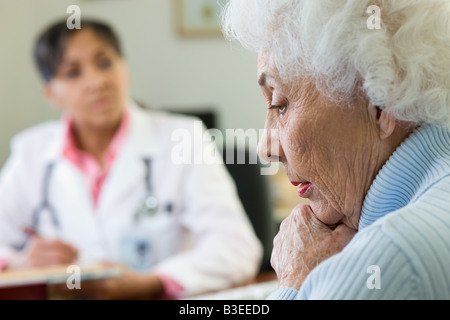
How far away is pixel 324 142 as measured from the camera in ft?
2.03

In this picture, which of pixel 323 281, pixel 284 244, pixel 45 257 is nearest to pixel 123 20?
pixel 45 257

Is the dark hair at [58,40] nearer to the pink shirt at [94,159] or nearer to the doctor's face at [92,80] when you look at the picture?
the doctor's face at [92,80]

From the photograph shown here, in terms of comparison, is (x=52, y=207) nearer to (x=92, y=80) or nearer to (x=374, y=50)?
(x=92, y=80)

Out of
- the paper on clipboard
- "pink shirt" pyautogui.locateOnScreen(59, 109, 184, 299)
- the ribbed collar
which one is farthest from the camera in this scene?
"pink shirt" pyautogui.locateOnScreen(59, 109, 184, 299)

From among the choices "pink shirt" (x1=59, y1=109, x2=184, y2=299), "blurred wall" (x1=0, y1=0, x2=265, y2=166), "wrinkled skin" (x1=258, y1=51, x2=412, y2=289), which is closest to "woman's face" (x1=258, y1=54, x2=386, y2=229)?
"wrinkled skin" (x1=258, y1=51, x2=412, y2=289)

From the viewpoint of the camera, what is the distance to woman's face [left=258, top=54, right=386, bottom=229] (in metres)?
0.61

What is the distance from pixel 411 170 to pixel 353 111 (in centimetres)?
8

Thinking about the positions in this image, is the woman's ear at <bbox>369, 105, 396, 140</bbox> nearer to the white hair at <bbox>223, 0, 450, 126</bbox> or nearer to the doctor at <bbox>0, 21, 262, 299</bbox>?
the white hair at <bbox>223, 0, 450, 126</bbox>

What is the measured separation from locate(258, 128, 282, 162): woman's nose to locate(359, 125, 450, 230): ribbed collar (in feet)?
0.35

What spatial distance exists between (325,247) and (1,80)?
2.27m

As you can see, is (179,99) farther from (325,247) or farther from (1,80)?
(325,247)

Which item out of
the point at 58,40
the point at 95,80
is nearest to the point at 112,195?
the point at 95,80

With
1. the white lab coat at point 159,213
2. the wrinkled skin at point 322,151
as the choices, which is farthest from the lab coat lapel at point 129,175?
the wrinkled skin at point 322,151

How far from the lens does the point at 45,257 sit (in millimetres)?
1588
